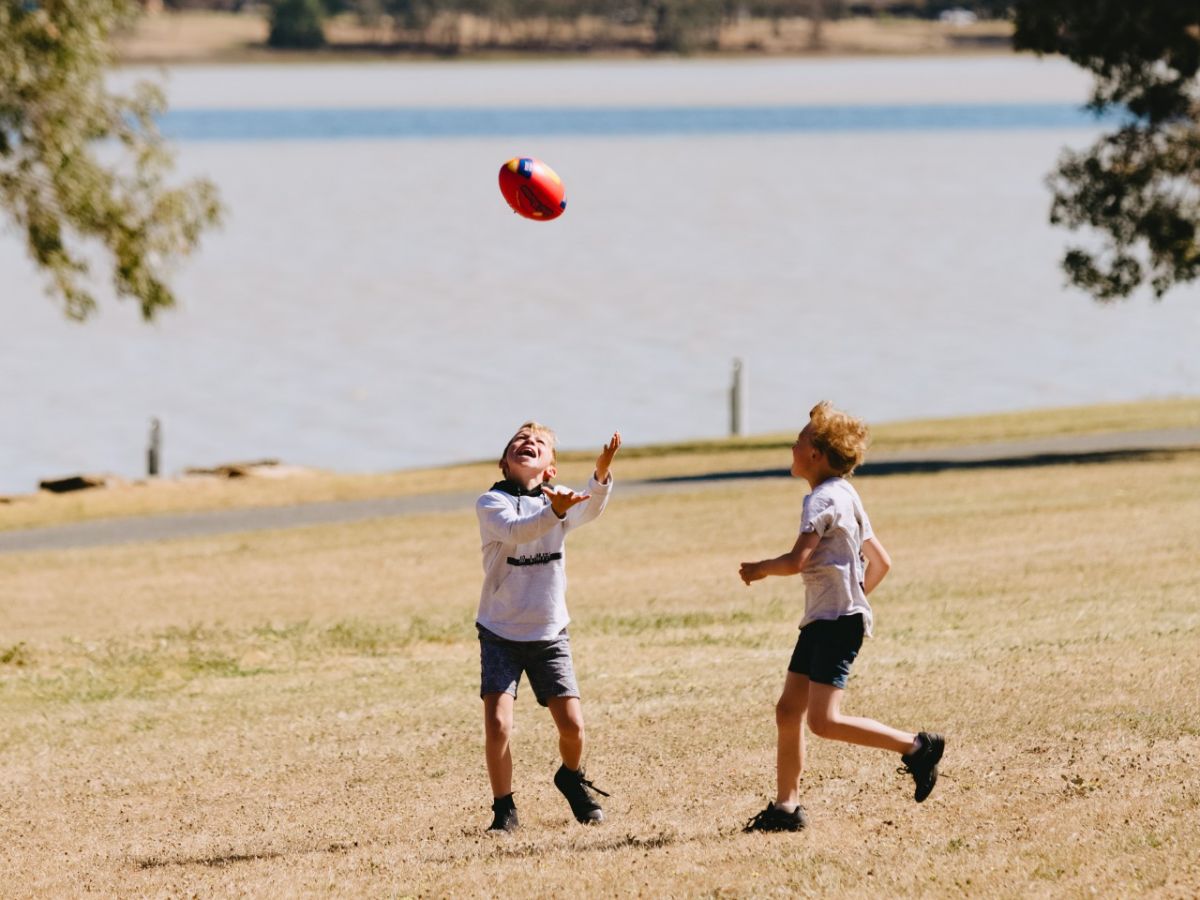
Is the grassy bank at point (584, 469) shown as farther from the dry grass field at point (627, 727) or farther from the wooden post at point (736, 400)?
the dry grass field at point (627, 727)

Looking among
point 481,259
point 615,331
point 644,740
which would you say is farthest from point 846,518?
point 481,259

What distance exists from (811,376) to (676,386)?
443 centimetres

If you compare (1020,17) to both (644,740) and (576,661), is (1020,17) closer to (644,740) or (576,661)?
(576,661)

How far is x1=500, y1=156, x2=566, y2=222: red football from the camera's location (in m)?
12.0

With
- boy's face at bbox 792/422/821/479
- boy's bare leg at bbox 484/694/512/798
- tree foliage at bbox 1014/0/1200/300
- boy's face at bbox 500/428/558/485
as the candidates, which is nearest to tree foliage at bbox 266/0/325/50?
tree foliage at bbox 1014/0/1200/300

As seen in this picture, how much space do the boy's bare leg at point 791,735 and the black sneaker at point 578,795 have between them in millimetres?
935

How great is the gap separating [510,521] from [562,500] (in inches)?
12.4

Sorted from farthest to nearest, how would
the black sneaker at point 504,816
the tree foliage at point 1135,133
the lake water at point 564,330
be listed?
the lake water at point 564,330 → the tree foliage at point 1135,133 → the black sneaker at point 504,816

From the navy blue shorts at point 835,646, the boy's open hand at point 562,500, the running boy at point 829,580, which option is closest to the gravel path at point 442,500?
the boy's open hand at point 562,500

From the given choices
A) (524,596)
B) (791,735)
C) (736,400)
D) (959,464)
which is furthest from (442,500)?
(791,735)

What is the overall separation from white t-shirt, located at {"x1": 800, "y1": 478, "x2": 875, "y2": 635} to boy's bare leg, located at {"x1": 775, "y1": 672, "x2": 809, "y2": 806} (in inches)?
13.5

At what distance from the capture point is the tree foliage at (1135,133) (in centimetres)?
2889

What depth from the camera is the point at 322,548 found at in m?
22.9

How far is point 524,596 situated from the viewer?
872cm
